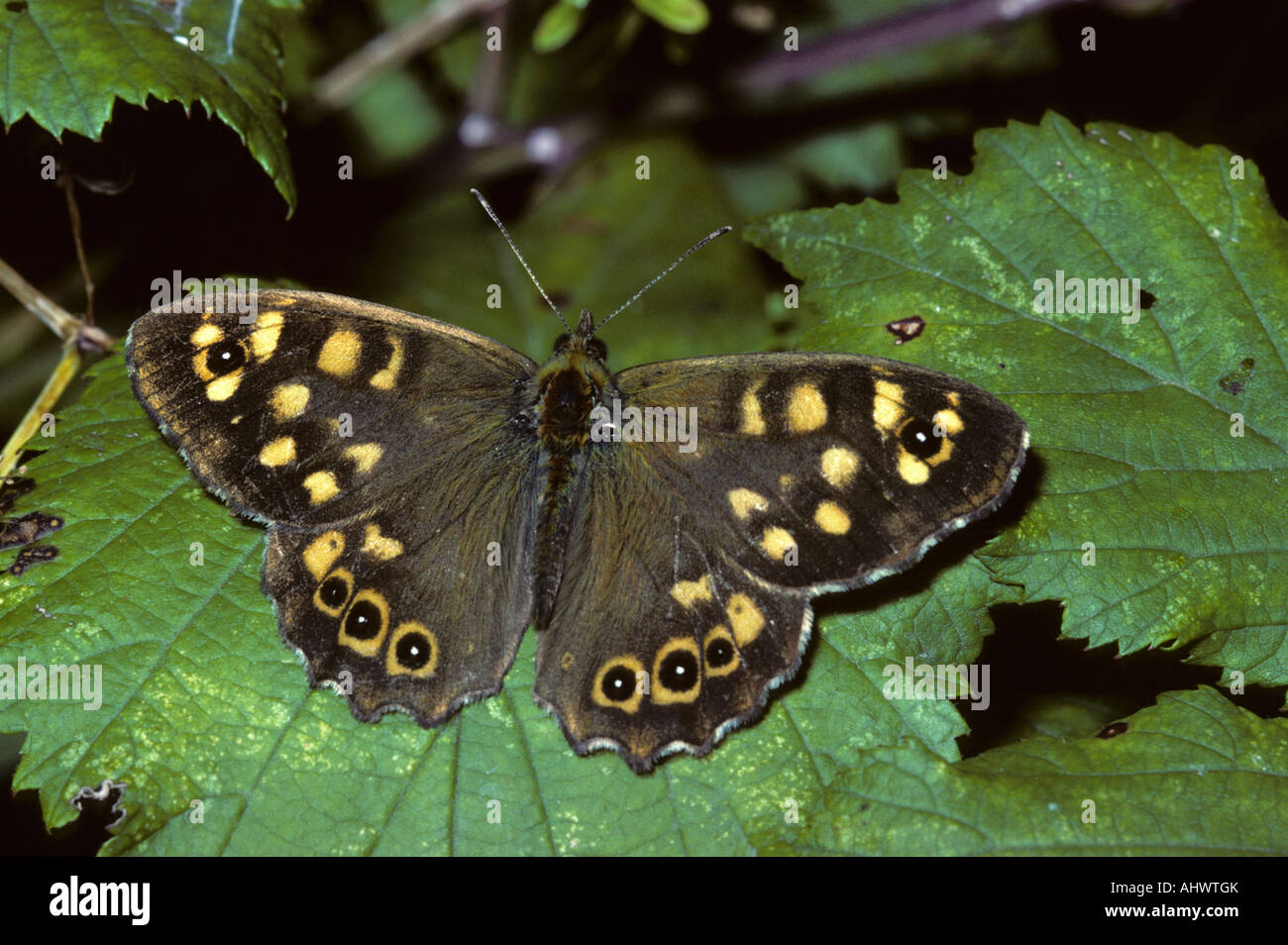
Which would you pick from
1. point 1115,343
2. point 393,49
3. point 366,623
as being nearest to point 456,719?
point 366,623

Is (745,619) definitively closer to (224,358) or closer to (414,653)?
(414,653)

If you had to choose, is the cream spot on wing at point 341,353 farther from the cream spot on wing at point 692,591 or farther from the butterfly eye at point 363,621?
the cream spot on wing at point 692,591

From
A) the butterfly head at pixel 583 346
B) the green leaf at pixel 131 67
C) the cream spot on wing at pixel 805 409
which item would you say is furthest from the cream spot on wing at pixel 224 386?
the cream spot on wing at pixel 805 409

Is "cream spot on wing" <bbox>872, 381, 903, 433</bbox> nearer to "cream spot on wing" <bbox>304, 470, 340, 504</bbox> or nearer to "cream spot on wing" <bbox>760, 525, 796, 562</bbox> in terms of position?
"cream spot on wing" <bbox>760, 525, 796, 562</bbox>

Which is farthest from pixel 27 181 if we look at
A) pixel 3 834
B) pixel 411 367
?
pixel 3 834

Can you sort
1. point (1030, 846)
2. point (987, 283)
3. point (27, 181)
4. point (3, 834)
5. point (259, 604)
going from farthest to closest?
point (27, 181) → point (3, 834) → point (987, 283) → point (259, 604) → point (1030, 846)

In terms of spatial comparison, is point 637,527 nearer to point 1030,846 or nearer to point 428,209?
point 1030,846

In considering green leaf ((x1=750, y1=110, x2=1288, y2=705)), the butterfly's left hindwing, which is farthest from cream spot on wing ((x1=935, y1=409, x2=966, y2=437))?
the butterfly's left hindwing
